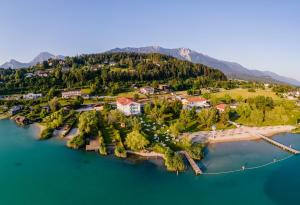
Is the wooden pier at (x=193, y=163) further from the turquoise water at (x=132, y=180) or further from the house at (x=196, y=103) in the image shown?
the house at (x=196, y=103)

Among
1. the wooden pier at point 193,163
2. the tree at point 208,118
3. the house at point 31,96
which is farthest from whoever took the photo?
the house at point 31,96

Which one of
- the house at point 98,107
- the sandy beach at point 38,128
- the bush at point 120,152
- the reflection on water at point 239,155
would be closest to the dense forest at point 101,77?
the house at point 98,107

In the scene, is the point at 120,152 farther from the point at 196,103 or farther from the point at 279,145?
the point at 196,103

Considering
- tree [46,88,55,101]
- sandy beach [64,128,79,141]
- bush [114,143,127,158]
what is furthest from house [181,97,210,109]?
tree [46,88,55,101]

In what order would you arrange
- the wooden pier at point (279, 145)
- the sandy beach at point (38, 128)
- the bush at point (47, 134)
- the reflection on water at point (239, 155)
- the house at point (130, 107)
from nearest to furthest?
the reflection on water at point (239, 155) → the wooden pier at point (279, 145) → the bush at point (47, 134) → the sandy beach at point (38, 128) → the house at point (130, 107)

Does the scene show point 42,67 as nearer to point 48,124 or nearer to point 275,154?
point 48,124

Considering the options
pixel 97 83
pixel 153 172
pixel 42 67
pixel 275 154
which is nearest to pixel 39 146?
pixel 153 172
